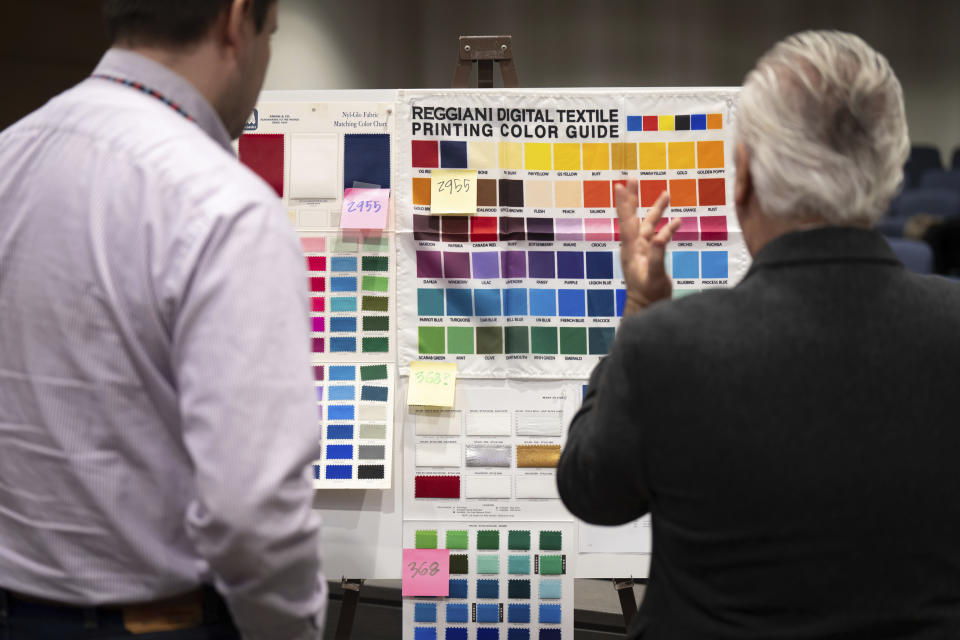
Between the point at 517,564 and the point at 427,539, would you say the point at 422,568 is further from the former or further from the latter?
the point at 517,564

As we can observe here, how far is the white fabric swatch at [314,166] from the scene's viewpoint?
220 centimetres

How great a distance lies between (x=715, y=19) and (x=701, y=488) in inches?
303

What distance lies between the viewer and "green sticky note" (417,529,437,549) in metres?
2.12

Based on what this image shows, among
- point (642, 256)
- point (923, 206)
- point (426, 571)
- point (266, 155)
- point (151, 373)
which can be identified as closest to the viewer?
point (151, 373)

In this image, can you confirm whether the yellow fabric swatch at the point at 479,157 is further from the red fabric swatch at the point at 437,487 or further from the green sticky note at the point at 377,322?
the red fabric swatch at the point at 437,487

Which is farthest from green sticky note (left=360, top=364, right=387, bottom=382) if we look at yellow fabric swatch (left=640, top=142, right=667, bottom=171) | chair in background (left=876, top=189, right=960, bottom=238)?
chair in background (left=876, top=189, right=960, bottom=238)

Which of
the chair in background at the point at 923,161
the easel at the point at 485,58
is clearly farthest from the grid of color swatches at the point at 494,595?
the chair in background at the point at 923,161

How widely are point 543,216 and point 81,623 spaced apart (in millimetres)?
1536

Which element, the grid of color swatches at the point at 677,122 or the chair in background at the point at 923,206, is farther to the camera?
the chair in background at the point at 923,206

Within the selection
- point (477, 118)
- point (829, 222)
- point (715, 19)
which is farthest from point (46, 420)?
point (715, 19)

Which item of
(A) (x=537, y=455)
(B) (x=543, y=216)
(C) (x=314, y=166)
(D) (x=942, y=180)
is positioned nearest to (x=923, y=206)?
(D) (x=942, y=180)

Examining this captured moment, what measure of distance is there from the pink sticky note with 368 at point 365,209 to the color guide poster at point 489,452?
1.55 feet

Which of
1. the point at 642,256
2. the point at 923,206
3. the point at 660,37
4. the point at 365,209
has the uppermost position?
the point at 660,37

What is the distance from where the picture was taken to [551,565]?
2.11 meters
